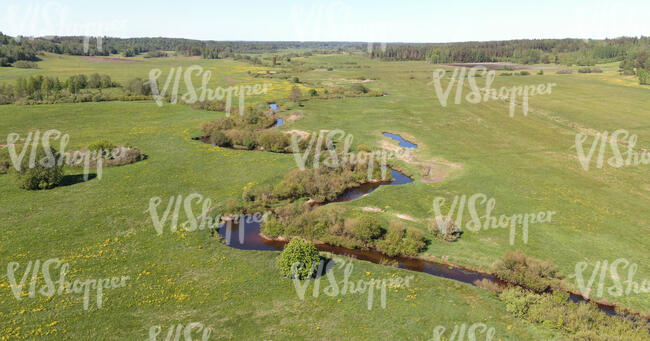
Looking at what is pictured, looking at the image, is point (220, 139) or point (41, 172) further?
point (220, 139)

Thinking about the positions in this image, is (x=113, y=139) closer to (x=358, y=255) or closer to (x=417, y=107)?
(x=358, y=255)

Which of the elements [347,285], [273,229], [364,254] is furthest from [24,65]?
[347,285]

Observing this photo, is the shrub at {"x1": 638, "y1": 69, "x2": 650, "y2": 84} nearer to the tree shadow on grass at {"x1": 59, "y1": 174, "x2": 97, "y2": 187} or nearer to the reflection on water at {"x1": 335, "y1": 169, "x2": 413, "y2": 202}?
the reflection on water at {"x1": 335, "y1": 169, "x2": 413, "y2": 202}

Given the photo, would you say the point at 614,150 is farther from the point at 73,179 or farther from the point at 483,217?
the point at 73,179

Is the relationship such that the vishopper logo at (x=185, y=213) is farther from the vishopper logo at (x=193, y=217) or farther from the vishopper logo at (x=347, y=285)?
the vishopper logo at (x=347, y=285)

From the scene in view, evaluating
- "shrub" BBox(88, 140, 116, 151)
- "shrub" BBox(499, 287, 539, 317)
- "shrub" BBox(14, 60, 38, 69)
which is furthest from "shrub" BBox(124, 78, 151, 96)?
"shrub" BBox(499, 287, 539, 317)
